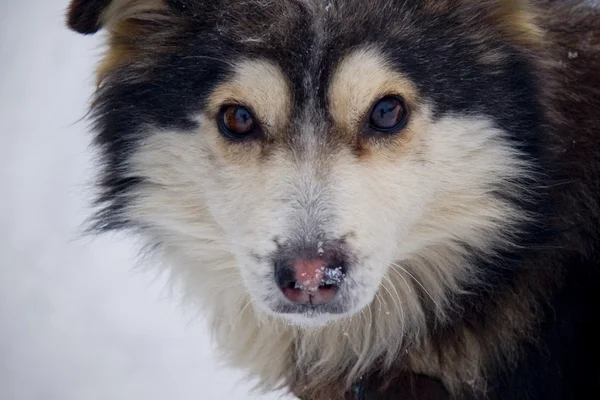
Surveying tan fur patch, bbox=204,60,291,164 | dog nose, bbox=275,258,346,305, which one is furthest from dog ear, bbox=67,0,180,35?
dog nose, bbox=275,258,346,305

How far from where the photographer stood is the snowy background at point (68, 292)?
14.5ft

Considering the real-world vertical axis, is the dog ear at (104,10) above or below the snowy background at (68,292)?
above

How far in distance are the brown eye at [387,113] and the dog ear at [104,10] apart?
74 cm

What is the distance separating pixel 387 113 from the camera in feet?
8.20

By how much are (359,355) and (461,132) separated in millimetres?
865

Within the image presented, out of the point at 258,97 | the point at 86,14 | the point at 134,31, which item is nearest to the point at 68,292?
the point at 134,31

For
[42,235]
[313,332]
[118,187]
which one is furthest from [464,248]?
[42,235]

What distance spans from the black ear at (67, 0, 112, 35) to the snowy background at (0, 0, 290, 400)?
47.3 inches

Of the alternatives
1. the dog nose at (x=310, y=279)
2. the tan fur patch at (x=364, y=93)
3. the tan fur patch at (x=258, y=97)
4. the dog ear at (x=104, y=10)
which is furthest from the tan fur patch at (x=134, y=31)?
the dog nose at (x=310, y=279)

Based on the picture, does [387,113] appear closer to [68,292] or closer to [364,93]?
[364,93]

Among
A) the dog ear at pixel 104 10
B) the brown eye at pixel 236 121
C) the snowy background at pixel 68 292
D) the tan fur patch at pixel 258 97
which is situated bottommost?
the snowy background at pixel 68 292

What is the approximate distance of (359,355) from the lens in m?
2.84

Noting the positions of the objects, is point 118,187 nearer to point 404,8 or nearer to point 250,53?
point 250,53

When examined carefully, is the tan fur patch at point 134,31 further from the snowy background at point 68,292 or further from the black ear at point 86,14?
the snowy background at point 68,292
